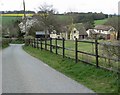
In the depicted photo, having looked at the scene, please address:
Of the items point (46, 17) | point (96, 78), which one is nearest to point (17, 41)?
point (46, 17)

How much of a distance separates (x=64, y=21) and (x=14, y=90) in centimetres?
10787

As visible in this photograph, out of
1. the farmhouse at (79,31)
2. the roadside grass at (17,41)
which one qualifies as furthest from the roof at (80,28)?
the roadside grass at (17,41)

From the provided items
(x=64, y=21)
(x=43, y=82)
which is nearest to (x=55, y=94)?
(x=43, y=82)

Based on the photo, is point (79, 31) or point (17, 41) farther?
point (79, 31)

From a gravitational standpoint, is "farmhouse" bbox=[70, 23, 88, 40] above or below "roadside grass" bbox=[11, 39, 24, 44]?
above

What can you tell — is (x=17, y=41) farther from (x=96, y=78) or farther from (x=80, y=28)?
(x=96, y=78)

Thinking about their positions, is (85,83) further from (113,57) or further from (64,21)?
(64,21)

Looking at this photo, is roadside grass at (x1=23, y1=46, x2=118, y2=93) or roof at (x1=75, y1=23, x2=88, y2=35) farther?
roof at (x1=75, y1=23, x2=88, y2=35)

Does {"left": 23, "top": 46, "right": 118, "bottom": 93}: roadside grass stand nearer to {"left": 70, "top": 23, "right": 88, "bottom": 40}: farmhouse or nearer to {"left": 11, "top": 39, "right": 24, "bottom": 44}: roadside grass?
{"left": 11, "top": 39, "right": 24, "bottom": 44}: roadside grass

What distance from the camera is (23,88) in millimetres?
10008

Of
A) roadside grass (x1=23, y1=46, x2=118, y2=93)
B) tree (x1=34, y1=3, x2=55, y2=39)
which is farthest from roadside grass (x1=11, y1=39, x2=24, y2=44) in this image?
roadside grass (x1=23, y1=46, x2=118, y2=93)

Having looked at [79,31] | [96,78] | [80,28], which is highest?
[80,28]

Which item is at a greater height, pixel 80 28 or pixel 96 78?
pixel 80 28

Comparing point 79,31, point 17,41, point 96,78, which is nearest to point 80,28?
point 79,31
